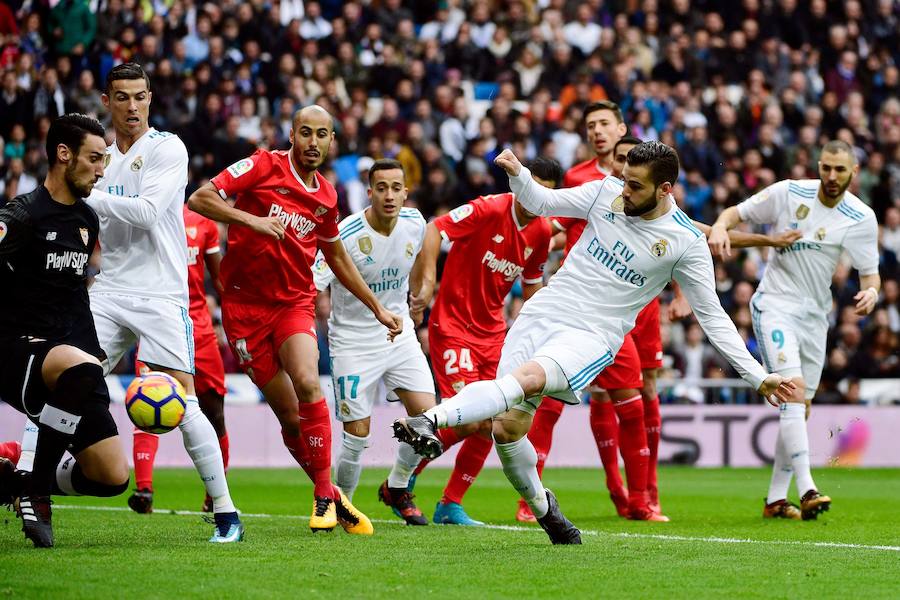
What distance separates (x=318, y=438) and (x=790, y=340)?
400 centimetres

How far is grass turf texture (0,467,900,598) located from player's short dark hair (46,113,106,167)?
215 centimetres

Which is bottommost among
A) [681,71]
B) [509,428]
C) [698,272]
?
[509,428]

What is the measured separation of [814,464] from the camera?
18078 millimetres

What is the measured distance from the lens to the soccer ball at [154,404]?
23.6 ft

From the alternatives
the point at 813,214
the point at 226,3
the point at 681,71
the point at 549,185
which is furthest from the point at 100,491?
the point at 681,71

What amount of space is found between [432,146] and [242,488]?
24.1 ft

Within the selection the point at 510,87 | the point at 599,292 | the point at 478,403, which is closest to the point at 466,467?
the point at 599,292

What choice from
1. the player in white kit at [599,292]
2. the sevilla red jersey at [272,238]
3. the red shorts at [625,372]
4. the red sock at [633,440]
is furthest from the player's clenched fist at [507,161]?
the red sock at [633,440]

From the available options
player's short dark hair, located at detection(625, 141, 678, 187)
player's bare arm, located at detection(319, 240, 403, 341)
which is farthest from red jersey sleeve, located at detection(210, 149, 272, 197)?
player's short dark hair, located at detection(625, 141, 678, 187)

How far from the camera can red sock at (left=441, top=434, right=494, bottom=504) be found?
9.58 metres

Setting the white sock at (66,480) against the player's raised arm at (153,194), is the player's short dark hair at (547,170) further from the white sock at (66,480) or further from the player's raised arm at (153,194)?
the white sock at (66,480)

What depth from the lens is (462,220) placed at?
10156 millimetres

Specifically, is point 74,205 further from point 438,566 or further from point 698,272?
point 698,272

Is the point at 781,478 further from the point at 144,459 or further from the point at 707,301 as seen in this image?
the point at 144,459
